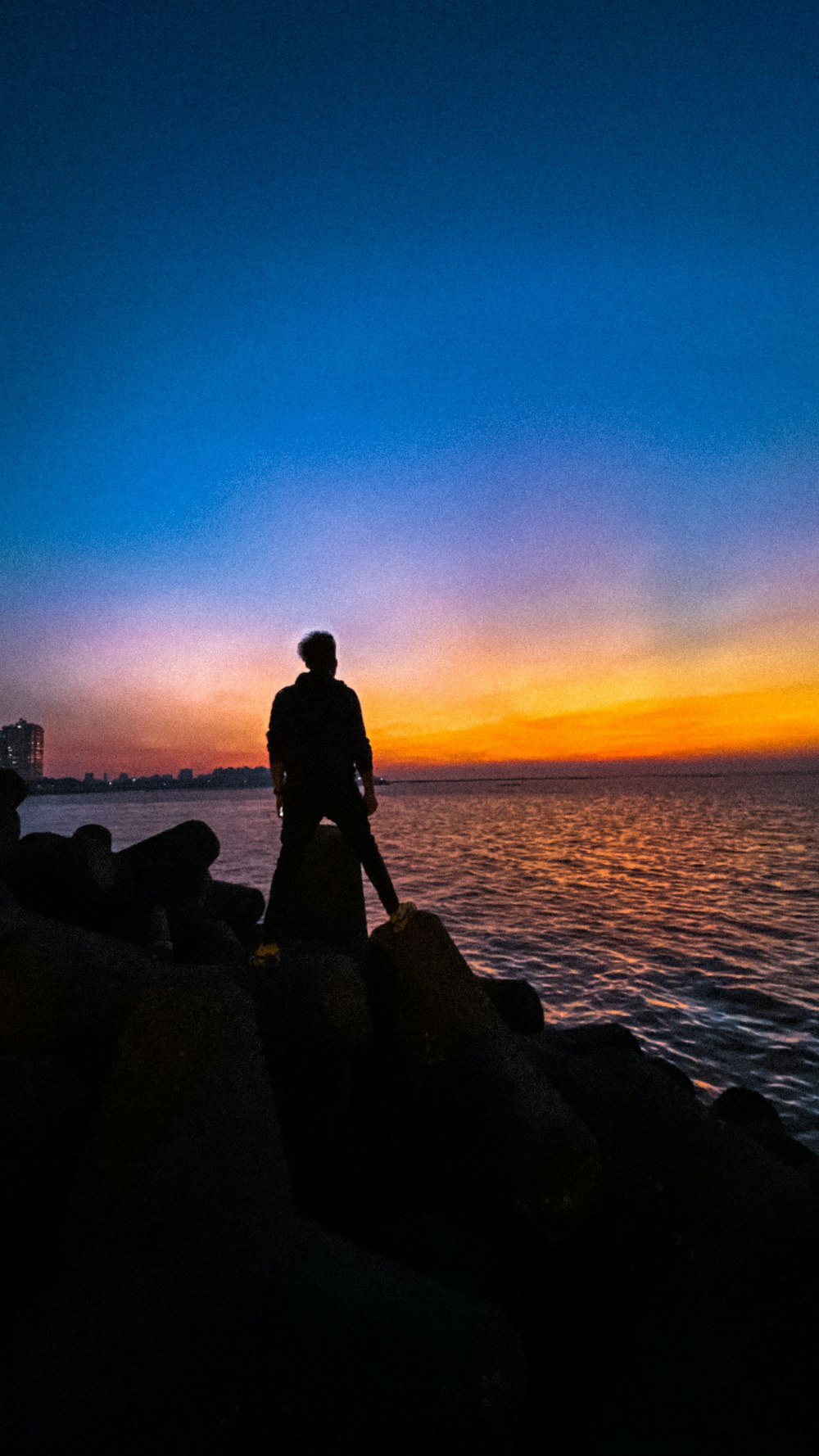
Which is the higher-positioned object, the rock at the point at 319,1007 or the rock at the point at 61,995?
the rock at the point at 61,995

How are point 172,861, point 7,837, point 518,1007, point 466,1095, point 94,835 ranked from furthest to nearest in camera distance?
→ 1. point 172,861
2. point 94,835
3. point 7,837
4. point 518,1007
5. point 466,1095

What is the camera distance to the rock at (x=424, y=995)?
3.80 metres

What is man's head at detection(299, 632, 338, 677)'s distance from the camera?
16.2 feet

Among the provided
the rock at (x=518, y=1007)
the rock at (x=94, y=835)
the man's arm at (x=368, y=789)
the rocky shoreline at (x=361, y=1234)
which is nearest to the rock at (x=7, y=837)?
the rock at (x=94, y=835)

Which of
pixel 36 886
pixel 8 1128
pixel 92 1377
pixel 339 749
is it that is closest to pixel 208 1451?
pixel 92 1377

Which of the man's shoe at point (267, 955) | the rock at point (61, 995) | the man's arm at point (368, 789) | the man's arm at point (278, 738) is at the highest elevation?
the man's arm at point (278, 738)

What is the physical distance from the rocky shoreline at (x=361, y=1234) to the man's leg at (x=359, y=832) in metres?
0.96

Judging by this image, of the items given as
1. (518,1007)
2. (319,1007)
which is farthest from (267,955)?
(518,1007)

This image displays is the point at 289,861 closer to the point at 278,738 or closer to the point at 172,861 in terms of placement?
the point at 278,738

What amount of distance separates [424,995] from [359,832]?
4.44 ft

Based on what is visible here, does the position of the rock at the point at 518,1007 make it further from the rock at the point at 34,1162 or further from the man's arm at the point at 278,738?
the rock at the point at 34,1162

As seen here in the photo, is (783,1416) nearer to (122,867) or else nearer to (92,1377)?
(92,1377)

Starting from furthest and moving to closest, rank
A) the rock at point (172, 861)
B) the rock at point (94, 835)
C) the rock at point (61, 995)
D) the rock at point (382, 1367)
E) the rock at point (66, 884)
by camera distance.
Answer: the rock at point (172, 861) < the rock at point (94, 835) < the rock at point (66, 884) < the rock at point (61, 995) < the rock at point (382, 1367)

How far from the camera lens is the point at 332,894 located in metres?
6.52
